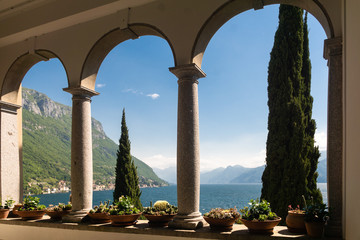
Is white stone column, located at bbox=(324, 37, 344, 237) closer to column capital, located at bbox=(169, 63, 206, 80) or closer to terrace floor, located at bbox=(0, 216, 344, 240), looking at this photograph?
terrace floor, located at bbox=(0, 216, 344, 240)

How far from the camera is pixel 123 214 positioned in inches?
302

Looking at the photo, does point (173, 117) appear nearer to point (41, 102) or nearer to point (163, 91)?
point (163, 91)

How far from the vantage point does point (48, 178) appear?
293 feet

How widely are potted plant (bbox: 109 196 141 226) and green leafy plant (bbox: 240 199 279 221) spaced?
9.13 ft

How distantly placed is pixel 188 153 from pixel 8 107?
7163mm

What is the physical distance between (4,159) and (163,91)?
125 metres

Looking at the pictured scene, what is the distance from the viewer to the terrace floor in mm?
6391

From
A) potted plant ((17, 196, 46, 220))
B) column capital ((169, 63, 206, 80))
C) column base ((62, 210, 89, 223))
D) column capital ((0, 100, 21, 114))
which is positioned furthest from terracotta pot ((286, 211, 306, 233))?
column capital ((0, 100, 21, 114))

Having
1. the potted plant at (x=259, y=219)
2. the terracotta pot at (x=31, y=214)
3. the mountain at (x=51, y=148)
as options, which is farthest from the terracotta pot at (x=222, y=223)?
the mountain at (x=51, y=148)

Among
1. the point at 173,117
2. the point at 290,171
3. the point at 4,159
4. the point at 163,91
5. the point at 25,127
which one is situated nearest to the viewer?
the point at 4,159

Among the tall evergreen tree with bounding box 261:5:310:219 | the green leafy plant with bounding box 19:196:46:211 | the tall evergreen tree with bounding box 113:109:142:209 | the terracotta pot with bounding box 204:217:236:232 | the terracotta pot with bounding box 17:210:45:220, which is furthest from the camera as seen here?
A: the tall evergreen tree with bounding box 113:109:142:209

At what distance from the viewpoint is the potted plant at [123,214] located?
7594mm

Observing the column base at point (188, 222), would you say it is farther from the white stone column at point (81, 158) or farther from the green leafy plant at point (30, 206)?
the green leafy plant at point (30, 206)

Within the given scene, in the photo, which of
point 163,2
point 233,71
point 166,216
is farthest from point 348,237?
point 233,71
